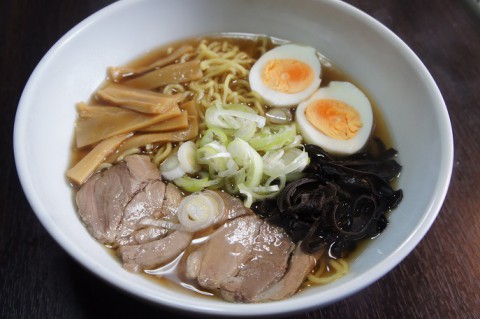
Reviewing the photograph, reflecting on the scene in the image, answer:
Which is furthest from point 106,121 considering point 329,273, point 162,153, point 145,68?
point 329,273

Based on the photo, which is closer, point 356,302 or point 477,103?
point 356,302

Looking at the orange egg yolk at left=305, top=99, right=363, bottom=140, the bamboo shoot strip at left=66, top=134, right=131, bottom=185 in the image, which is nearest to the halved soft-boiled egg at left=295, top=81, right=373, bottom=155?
the orange egg yolk at left=305, top=99, right=363, bottom=140

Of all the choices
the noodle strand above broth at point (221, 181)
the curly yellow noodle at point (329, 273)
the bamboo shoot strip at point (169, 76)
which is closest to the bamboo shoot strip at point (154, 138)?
the noodle strand above broth at point (221, 181)

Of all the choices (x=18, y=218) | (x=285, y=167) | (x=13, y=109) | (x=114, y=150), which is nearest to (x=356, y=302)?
(x=285, y=167)

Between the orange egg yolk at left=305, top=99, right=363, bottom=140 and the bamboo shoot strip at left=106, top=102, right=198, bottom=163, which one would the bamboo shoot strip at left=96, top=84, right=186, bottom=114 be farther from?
the orange egg yolk at left=305, top=99, right=363, bottom=140

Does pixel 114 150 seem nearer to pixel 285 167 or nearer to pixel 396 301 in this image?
pixel 285 167

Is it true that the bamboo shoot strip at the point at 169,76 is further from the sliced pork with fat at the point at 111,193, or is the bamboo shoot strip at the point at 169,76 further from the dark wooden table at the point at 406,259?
the dark wooden table at the point at 406,259
